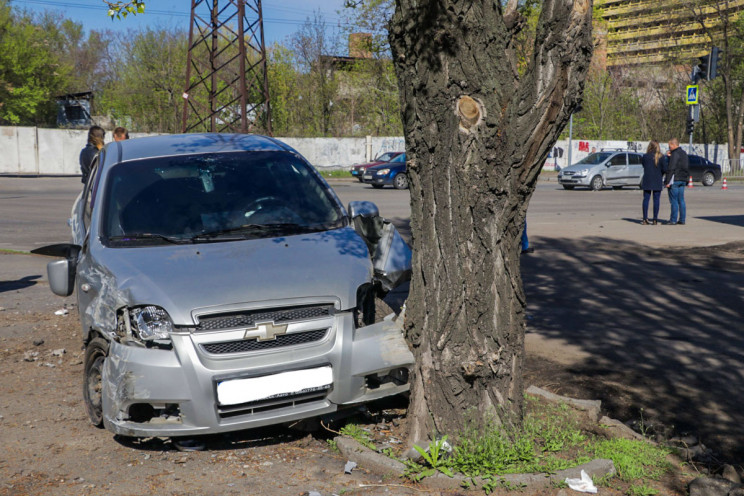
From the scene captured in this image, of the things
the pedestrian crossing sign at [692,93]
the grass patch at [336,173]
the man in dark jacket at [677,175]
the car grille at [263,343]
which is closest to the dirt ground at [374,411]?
the car grille at [263,343]

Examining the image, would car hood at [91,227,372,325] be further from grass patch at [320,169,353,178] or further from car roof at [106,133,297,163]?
grass patch at [320,169,353,178]

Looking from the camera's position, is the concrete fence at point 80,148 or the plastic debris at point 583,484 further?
the concrete fence at point 80,148

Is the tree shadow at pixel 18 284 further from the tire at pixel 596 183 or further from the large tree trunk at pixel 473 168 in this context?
the tire at pixel 596 183

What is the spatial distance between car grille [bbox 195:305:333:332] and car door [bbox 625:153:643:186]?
28137 mm

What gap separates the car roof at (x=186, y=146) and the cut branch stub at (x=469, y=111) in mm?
2312

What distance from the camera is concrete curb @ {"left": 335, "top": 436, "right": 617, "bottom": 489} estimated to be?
11.3 ft

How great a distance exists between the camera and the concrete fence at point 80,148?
37625mm

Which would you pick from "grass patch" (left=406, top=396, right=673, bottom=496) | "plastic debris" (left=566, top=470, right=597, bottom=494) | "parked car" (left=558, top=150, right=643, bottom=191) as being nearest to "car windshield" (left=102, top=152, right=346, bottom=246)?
"grass patch" (left=406, top=396, right=673, bottom=496)

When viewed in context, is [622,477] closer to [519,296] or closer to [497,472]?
[497,472]

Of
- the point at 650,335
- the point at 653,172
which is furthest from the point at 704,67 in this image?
the point at 650,335

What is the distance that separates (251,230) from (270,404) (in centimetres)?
131

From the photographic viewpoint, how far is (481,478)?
11.4 feet

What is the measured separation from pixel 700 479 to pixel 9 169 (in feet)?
131

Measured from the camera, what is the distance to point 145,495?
3461 mm
